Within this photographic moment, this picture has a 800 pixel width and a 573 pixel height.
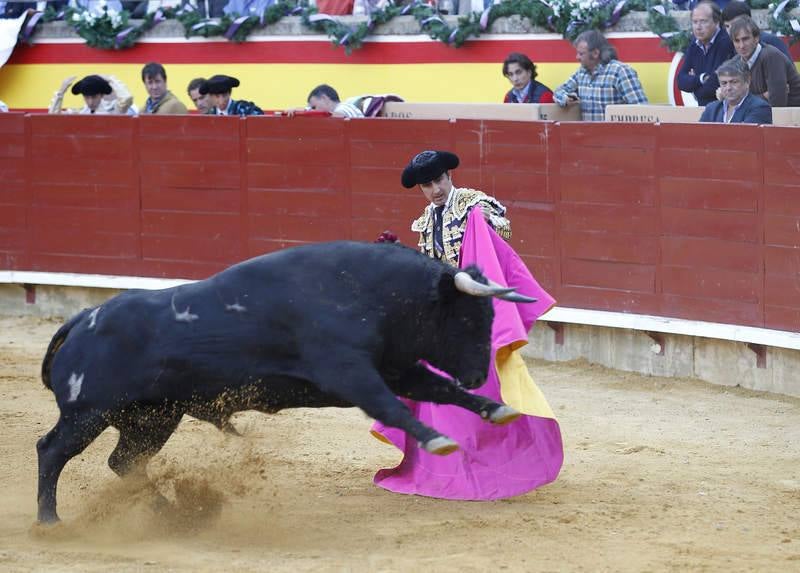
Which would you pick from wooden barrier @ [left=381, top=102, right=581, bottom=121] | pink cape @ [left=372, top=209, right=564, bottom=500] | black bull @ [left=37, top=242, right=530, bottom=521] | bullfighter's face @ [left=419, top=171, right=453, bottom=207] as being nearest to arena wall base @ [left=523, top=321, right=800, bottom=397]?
wooden barrier @ [left=381, top=102, right=581, bottom=121]

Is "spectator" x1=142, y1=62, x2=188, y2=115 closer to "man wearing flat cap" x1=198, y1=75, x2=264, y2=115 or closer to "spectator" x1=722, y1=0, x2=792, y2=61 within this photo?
"man wearing flat cap" x1=198, y1=75, x2=264, y2=115

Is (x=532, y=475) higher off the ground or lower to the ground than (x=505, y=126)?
lower

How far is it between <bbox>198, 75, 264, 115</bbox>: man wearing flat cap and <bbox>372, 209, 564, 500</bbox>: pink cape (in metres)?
4.44

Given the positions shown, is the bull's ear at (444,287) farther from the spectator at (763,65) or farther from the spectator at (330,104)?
the spectator at (330,104)

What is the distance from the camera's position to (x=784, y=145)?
7.14 meters

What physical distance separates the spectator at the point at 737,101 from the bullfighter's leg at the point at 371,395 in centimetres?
319

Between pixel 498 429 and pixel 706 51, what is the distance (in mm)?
3281

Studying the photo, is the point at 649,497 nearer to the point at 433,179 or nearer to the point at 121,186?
the point at 433,179

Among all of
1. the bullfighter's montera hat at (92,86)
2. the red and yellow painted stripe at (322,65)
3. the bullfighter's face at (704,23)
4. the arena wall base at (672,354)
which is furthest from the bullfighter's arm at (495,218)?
the bullfighter's montera hat at (92,86)

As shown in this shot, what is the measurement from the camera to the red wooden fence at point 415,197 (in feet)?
24.3

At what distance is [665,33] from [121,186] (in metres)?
3.80

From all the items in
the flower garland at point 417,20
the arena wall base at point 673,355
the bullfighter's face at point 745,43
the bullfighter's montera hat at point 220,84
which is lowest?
the arena wall base at point 673,355

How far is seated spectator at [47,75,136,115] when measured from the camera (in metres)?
10.4

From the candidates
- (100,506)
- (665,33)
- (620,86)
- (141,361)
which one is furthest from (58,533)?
(665,33)
